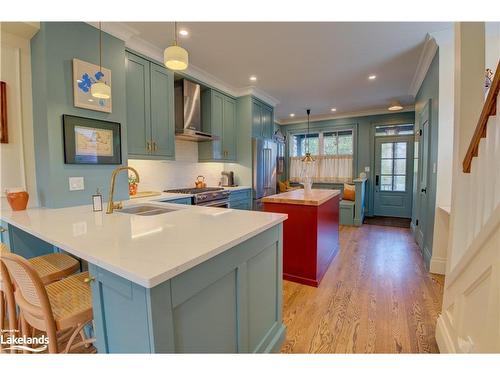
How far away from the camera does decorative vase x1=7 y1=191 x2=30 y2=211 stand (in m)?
1.80

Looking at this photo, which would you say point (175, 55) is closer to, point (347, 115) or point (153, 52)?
point (153, 52)

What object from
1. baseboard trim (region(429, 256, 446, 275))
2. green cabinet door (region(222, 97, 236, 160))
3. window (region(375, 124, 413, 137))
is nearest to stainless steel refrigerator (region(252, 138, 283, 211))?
green cabinet door (region(222, 97, 236, 160))

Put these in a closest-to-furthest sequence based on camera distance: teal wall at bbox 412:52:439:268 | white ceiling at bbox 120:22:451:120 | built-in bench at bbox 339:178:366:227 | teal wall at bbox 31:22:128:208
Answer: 1. teal wall at bbox 31:22:128:208
2. white ceiling at bbox 120:22:451:120
3. teal wall at bbox 412:52:439:268
4. built-in bench at bbox 339:178:366:227

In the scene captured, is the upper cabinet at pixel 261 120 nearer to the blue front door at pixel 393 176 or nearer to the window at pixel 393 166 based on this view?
the blue front door at pixel 393 176

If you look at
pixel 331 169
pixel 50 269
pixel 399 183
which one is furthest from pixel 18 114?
pixel 399 183

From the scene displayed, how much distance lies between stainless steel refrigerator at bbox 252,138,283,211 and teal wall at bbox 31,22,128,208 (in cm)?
261

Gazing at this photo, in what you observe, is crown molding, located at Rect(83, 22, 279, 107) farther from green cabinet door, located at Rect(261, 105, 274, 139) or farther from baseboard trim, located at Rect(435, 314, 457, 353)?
baseboard trim, located at Rect(435, 314, 457, 353)

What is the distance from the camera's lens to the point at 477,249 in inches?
45.6

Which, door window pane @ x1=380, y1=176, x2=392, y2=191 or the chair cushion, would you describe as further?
door window pane @ x1=380, y1=176, x2=392, y2=191

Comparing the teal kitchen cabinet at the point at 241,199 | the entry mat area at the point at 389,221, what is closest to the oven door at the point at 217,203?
the teal kitchen cabinet at the point at 241,199

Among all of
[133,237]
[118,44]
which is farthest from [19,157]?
[133,237]

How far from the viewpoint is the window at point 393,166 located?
5684mm

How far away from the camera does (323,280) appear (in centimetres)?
263

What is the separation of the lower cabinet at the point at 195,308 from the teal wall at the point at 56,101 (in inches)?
58.0
